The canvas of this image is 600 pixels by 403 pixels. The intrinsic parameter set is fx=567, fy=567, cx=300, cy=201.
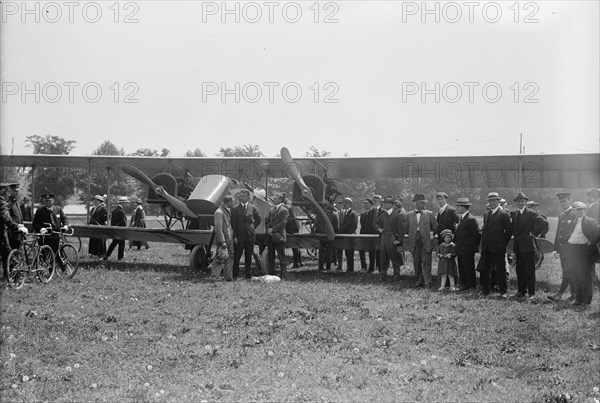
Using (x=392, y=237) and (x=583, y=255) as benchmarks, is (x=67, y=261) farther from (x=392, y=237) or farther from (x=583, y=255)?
(x=583, y=255)

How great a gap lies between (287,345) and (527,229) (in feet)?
18.1

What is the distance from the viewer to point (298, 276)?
41.8 feet

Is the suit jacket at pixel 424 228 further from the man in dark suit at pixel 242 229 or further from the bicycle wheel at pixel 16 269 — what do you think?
the bicycle wheel at pixel 16 269

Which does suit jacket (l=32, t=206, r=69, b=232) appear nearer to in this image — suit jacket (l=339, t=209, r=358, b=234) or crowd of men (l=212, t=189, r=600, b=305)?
crowd of men (l=212, t=189, r=600, b=305)

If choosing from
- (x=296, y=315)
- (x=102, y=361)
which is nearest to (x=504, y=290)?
(x=296, y=315)

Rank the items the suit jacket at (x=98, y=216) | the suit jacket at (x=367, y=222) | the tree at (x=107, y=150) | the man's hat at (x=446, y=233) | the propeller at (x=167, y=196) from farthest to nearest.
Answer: the tree at (x=107, y=150)
the suit jacket at (x=98, y=216)
the suit jacket at (x=367, y=222)
the propeller at (x=167, y=196)
the man's hat at (x=446, y=233)

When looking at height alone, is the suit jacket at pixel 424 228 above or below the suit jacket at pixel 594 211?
below

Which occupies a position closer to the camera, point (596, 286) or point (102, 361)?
point (102, 361)

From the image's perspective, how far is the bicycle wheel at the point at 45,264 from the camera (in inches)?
402

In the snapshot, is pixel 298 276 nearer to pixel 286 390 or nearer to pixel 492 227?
pixel 492 227

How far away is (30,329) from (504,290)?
7549 mm

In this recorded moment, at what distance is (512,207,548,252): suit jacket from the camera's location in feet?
32.0

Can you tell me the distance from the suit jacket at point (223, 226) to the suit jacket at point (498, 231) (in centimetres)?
511

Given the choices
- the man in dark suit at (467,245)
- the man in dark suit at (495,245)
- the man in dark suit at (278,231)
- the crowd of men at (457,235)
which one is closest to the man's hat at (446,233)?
the crowd of men at (457,235)
